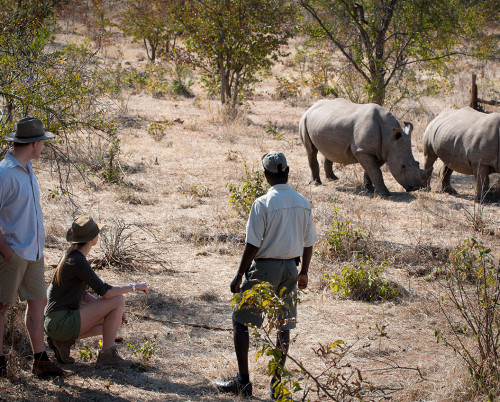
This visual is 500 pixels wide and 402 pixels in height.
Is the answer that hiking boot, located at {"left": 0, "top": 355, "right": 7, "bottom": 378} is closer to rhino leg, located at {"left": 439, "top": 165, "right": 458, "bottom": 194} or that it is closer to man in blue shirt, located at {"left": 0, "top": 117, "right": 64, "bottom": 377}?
man in blue shirt, located at {"left": 0, "top": 117, "right": 64, "bottom": 377}

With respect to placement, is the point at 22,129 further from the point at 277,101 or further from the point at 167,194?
the point at 277,101

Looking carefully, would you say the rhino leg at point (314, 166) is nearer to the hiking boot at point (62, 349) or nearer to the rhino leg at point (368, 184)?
the rhino leg at point (368, 184)

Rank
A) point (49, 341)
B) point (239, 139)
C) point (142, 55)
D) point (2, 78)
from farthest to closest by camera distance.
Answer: point (142, 55), point (239, 139), point (2, 78), point (49, 341)

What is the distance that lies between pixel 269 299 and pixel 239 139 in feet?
38.7

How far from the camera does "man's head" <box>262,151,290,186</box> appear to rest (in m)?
4.44

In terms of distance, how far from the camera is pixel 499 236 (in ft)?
28.8

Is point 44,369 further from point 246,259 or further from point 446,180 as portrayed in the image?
point 446,180

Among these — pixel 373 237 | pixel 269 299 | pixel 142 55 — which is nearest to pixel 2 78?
pixel 269 299

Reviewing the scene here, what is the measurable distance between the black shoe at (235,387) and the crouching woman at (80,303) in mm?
803

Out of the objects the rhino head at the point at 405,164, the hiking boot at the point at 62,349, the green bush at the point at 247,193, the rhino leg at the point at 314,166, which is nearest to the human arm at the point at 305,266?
the hiking boot at the point at 62,349

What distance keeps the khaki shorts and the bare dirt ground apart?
57cm

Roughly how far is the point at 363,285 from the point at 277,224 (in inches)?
105

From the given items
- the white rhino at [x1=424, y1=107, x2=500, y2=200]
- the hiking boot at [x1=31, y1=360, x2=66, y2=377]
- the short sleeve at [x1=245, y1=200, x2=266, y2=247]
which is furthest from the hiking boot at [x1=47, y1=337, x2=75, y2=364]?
the white rhino at [x1=424, y1=107, x2=500, y2=200]

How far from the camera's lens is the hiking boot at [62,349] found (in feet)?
15.6
